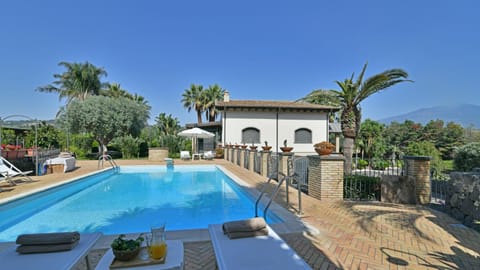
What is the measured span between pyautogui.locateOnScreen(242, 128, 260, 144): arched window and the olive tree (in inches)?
354

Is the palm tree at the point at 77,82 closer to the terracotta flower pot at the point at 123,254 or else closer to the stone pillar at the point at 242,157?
the stone pillar at the point at 242,157

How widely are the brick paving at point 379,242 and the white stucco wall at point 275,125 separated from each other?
46.3 ft

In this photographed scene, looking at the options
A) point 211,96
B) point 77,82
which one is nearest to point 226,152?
point 211,96

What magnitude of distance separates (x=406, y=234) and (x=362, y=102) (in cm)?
573

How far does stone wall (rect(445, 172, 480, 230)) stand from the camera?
4266mm

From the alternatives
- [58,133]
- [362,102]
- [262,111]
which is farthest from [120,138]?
[362,102]

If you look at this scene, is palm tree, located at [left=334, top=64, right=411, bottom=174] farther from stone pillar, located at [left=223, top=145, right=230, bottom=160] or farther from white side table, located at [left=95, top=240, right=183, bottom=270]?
stone pillar, located at [left=223, top=145, right=230, bottom=160]

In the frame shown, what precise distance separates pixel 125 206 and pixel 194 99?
23.6 metres

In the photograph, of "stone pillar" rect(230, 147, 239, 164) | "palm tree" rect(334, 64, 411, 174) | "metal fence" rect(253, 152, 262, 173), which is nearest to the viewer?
"palm tree" rect(334, 64, 411, 174)

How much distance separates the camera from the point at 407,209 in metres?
5.34

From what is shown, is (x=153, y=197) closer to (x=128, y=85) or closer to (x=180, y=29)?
(x=180, y=29)

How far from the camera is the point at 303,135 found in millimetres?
20500

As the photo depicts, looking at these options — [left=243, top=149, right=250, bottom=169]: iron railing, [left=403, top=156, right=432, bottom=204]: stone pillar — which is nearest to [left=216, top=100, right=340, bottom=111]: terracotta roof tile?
[left=243, top=149, right=250, bottom=169]: iron railing

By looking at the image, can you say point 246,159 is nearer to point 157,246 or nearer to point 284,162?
point 284,162
